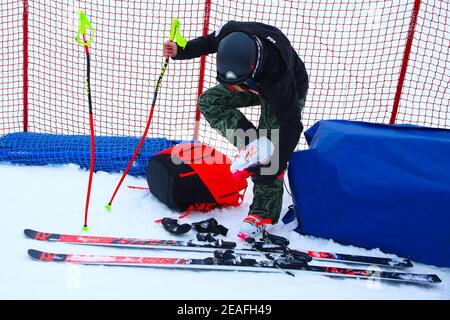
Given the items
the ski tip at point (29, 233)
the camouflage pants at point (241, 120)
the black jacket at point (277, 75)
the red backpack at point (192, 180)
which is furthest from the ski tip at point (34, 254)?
the black jacket at point (277, 75)

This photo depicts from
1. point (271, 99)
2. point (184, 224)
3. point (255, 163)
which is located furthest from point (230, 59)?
point (184, 224)

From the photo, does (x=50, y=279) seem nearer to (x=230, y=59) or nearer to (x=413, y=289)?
(x=230, y=59)

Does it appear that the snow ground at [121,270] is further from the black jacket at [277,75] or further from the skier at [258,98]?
the black jacket at [277,75]

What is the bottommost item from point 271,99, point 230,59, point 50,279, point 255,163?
point 50,279

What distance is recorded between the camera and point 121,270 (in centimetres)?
258

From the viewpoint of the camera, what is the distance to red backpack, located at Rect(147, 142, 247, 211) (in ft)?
11.1

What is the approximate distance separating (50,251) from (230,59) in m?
1.57

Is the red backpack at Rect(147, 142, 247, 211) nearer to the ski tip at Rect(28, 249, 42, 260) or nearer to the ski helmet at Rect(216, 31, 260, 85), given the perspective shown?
the ski helmet at Rect(216, 31, 260, 85)

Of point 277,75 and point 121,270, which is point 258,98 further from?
point 121,270

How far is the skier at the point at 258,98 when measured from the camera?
2.74 metres

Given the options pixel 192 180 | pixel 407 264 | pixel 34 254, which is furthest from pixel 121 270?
pixel 407 264

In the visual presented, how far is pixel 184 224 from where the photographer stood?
3.17 meters
